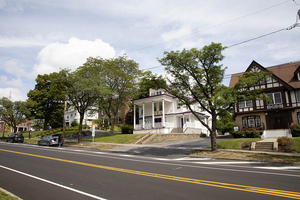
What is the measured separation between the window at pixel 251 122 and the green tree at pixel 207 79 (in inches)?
591

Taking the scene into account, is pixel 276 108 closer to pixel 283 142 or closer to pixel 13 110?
pixel 283 142

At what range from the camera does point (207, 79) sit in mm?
16938

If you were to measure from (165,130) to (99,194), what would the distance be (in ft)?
85.2

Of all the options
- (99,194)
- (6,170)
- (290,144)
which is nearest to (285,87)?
(290,144)

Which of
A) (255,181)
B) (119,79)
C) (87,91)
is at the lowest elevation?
(255,181)

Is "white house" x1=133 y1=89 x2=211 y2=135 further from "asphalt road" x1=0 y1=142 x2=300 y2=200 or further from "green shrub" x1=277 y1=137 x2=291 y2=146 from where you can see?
"asphalt road" x1=0 y1=142 x2=300 y2=200

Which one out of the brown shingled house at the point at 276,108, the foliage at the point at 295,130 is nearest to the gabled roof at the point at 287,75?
the brown shingled house at the point at 276,108

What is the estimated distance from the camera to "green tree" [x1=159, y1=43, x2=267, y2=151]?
50.9 feet

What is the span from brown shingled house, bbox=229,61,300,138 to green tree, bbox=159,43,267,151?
1271cm

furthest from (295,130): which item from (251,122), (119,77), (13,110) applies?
(13,110)

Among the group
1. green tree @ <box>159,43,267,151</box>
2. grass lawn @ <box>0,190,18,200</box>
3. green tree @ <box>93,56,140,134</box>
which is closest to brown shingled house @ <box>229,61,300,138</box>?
green tree @ <box>159,43,267,151</box>

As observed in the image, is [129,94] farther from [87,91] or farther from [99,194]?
[99,194]

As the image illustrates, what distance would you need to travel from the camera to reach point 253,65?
30266mm

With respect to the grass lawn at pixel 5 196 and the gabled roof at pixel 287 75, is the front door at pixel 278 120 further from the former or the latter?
the grass lawn at pixel 5 196
